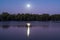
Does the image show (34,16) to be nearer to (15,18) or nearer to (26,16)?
(26,16)

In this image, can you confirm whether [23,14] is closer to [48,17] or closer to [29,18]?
A: [29,18]

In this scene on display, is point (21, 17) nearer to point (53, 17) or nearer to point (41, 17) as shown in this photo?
point (41, 17)

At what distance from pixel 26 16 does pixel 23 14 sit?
38 cm

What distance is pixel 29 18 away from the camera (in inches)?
587

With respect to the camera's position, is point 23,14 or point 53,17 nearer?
point 23,14

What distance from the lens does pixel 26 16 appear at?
14539 millimetres

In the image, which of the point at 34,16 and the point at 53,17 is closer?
the point at 34,16

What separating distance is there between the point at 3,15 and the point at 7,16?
44 cm

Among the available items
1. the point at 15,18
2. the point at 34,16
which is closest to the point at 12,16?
the point at 15,18

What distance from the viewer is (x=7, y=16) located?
1478 cm

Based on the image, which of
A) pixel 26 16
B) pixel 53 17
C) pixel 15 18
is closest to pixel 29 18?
pixel 26 16

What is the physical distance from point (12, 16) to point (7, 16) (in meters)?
0.58

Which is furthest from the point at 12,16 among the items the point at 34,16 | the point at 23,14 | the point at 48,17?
the point at 48,17

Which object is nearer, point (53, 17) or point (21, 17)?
point (21, 17)
